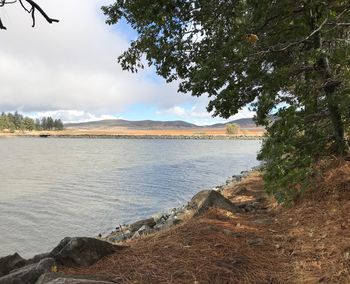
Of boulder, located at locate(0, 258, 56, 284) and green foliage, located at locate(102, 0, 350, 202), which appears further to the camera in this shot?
green foliage, located at locate(102, 0, 350, 202)

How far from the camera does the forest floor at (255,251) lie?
5.65 metres

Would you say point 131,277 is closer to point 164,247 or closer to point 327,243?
point 164,247

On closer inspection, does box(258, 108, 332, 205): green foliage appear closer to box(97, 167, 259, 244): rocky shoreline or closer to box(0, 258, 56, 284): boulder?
box(97, 167, 259, 244): rocky shoreline

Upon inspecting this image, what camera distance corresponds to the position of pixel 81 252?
261 inches

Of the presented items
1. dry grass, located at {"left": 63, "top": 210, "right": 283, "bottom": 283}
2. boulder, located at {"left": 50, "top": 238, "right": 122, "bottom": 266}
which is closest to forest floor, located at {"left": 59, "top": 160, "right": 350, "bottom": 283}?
dry grass, located at {"left": 63, "top": 210, "right": 283, "bottom": 283}

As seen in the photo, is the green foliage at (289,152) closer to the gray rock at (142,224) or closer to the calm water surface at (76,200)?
the gray rock at (142,224)

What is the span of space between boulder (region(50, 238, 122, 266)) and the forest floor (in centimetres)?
21

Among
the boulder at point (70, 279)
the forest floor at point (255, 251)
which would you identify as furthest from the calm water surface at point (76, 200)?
the boulder at point (70, 279)

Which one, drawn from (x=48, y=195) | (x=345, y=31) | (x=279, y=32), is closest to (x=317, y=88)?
(x=279, y=32)

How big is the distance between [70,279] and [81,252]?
1665 millimetres

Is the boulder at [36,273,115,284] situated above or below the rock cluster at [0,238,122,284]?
above

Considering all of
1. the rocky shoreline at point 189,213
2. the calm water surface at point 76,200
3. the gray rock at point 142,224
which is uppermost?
the rocky shoreline at point 189,213

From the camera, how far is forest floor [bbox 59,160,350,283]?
5654 millimetres

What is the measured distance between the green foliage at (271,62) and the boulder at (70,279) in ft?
12.7
